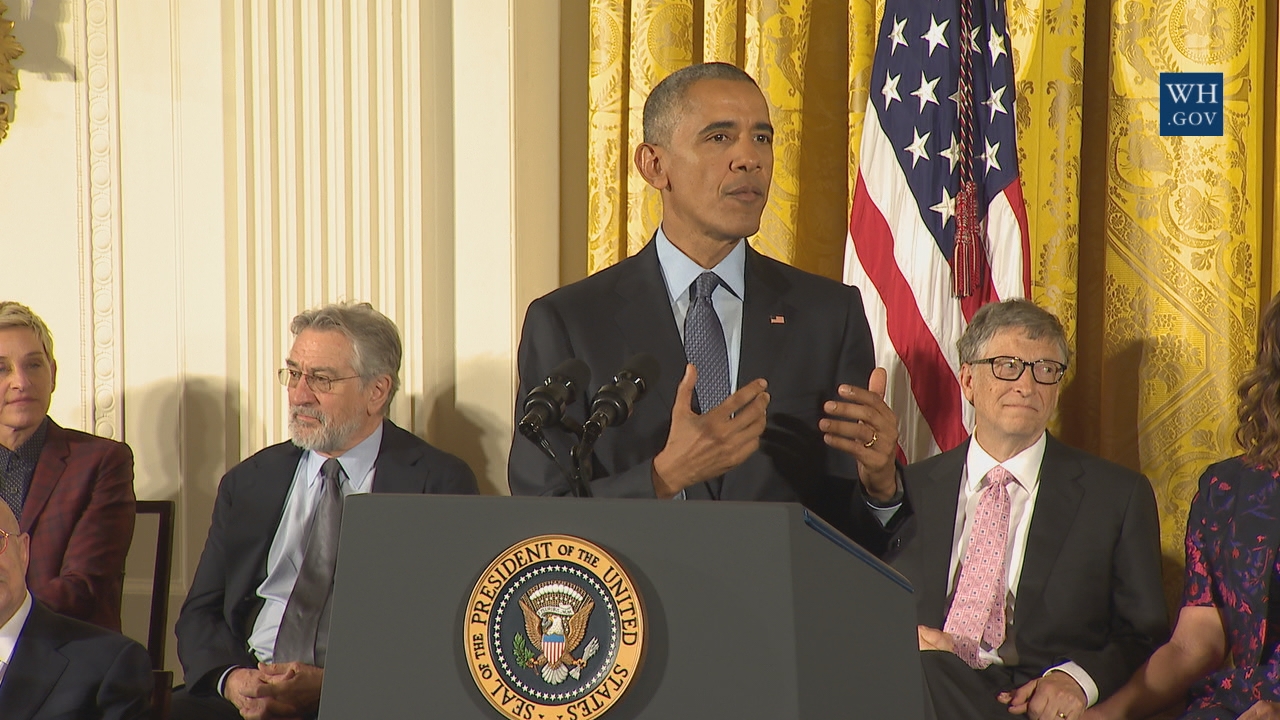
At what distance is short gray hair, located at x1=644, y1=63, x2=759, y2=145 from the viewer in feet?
8.28

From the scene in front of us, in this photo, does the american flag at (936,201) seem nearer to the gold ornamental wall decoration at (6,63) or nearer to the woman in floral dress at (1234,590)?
the woman in floral dress at (1234,590)

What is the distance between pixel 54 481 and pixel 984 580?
102 inches

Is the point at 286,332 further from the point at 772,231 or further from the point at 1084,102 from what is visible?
the point at 1084,102

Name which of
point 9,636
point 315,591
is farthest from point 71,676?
point 315,591

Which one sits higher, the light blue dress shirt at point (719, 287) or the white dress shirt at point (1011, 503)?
the light blue dress shirt at point (719, 287)

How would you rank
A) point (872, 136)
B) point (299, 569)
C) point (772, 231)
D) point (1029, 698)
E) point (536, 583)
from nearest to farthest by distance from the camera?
1. point (536, 583)
2. point (1029, 698)
3. point (299, 569)
4. point (872, 136)
5. point (772, 231)

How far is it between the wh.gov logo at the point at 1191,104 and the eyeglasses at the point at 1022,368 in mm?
896

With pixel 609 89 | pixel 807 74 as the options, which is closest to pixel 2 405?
pixel 609 89

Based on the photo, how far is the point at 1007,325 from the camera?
3234 mm

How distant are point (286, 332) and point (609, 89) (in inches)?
48.7

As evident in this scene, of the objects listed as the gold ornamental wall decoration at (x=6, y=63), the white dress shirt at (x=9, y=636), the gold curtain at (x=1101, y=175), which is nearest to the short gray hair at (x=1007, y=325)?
the gold curtain at (x=1101, y=175)

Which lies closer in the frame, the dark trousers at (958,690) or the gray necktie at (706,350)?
the gray necktie at (706,350)

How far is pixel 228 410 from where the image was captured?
3.94m

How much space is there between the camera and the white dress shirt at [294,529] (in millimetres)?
3268
